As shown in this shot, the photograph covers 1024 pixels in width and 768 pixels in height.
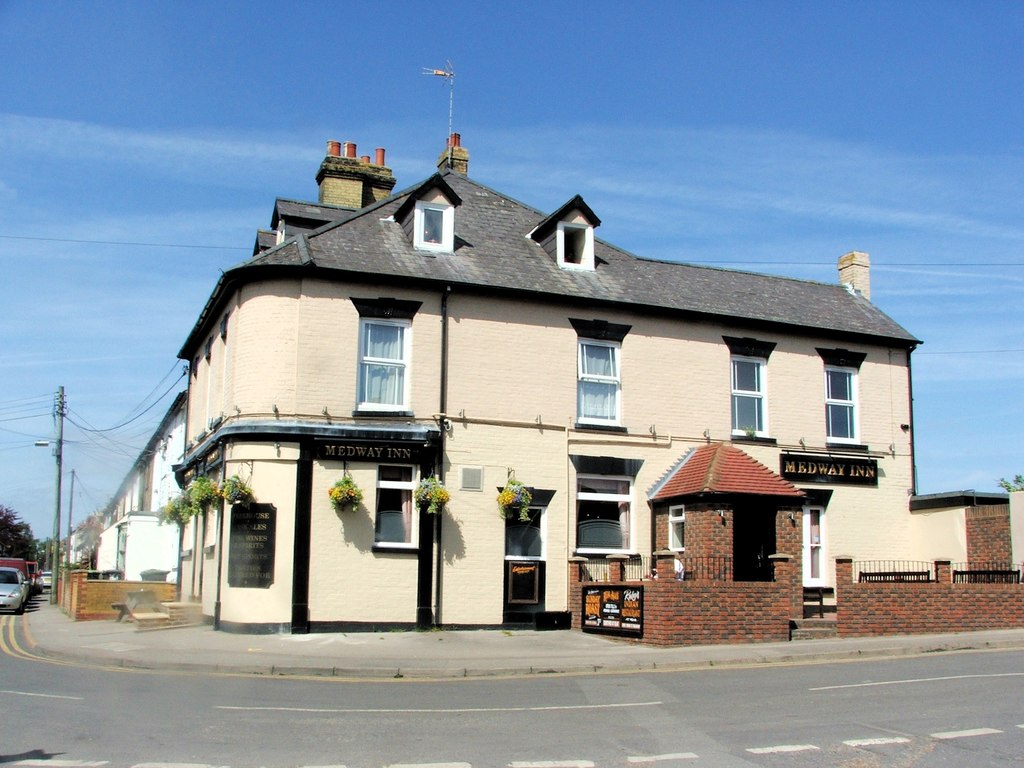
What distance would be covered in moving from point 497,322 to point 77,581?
524 inches

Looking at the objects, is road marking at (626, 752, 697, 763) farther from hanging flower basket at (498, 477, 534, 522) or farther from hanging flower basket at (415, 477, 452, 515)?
hanging flower basket at (498, 477, 534, 522)

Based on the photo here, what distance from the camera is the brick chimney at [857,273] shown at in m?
29.0

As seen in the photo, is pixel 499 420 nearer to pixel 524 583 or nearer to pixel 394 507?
pixel 394 507

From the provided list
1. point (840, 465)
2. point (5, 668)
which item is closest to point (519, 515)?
point (840, 465)

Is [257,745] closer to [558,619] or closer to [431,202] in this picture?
[558,619]

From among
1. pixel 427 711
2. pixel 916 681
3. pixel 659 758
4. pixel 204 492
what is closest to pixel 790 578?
pixel 916 681

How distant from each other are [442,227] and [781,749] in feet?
52.0

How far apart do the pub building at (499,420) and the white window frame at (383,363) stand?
0.05m

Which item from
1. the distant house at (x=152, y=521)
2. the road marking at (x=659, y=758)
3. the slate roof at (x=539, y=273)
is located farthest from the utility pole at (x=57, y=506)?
the road marking at (x=659, y=758)

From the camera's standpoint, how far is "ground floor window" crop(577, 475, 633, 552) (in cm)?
2281

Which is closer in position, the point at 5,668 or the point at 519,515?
the point at 5,668

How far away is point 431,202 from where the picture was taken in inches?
917

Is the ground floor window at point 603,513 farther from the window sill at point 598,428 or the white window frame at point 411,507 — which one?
the white window frame at point 411,507

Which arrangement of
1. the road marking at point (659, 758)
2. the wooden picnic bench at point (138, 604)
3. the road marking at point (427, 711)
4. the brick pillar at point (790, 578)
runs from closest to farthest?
1. the road marking at point (659, 758)
2. the road marking at point (427, 711)
3. the brick pillar at point (790, 578)
4. the wooden picnic bench at point (138, 604)
